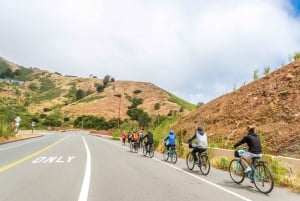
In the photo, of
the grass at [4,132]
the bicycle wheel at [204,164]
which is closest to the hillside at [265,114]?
the bicycle wheel at [204,164]

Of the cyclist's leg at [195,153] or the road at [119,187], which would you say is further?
the cyclist's leg at [195,153]

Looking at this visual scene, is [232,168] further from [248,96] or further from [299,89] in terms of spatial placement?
[248,96]

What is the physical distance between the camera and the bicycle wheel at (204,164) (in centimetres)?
1458

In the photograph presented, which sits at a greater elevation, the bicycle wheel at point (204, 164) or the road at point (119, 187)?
the bicycle wheel at point (204, 164)

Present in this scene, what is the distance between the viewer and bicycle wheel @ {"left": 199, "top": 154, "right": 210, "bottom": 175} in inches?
574

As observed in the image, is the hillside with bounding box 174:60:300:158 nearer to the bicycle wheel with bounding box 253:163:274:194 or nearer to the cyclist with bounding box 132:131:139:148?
the cyclist with bounding box 132:131:139:148

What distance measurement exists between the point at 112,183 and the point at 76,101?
150208 mm

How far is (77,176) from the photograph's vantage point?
1293 centimetres

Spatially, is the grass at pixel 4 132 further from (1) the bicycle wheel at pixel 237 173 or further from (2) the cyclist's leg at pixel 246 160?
(2) the cyclist's leg at pixel 246 160

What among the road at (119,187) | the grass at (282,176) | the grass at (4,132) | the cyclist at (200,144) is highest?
the grass at (4,132)

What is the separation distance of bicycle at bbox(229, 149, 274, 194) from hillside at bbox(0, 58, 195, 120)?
11169 cm

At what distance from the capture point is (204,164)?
14750mm

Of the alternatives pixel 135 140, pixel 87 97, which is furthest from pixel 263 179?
pixel 87 97

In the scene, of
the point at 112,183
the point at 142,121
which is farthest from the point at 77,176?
the point at 142,121
